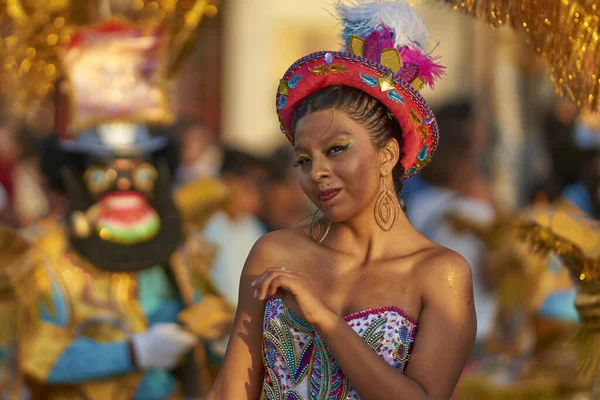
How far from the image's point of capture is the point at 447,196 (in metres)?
7.80

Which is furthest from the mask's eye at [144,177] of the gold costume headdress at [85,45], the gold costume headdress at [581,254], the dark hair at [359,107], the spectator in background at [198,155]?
the spectator in background at [198,155]

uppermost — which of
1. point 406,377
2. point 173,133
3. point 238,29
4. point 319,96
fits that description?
point 319,96

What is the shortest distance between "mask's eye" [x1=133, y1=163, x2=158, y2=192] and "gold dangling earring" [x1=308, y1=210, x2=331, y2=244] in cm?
273

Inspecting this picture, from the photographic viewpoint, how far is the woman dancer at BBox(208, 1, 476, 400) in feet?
10.2

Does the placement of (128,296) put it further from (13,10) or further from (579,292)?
(579,292)

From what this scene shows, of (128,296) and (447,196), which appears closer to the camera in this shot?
(128,296)

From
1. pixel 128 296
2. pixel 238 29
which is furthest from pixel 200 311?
pixel 238 29

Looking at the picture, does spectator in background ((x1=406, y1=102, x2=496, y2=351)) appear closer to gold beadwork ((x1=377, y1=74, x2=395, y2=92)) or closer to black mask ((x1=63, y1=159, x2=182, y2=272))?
black mask ((x1=63, y1=159, x2=182, y2=272))

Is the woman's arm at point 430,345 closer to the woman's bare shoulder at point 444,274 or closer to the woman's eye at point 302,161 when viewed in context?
the woman's bare shoulder at point 444,274

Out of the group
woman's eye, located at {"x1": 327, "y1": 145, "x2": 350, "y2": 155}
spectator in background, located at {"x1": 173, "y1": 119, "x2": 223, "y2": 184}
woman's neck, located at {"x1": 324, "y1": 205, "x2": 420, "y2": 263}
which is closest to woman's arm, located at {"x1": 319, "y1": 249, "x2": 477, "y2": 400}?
woman's neck, located at {"x1": 324, "y1": 205, "x2": 420, "y2": 263}

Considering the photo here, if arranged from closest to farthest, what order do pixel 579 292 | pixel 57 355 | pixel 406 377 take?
pixel 406 377
pixel 579 292
pixel 57 355

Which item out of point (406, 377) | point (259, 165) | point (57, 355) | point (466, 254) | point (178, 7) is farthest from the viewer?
point (259, 165)

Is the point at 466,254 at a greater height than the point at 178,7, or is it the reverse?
the point at 178,7

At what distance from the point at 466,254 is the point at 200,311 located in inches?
86.4
